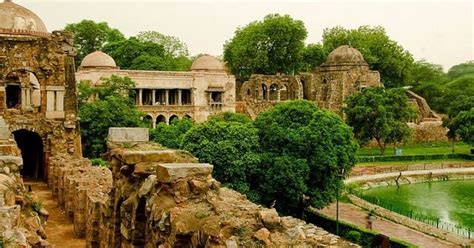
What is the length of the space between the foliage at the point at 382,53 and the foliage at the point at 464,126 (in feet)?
44.1

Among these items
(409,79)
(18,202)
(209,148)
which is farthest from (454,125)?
(18,202)

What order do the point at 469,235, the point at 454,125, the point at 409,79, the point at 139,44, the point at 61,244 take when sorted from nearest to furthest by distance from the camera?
the point at 61,244, the point at 469,235, the point at 454,125, the point at 139,44, the point at 409,79

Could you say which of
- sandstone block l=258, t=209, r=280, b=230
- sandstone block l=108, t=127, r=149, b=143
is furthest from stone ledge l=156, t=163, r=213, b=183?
sandstone block l=108, t=127, r=149, b=143

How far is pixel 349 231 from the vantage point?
1912cm

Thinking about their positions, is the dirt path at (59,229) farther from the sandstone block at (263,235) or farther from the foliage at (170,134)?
the foliage at (170,134)

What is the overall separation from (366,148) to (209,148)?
2397 centimetres

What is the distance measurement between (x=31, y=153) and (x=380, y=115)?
67.4 ft

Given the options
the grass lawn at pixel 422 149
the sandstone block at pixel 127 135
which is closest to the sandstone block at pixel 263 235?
the sandstone block at pixel 127 135

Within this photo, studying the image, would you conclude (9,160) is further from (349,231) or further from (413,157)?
(413,157)

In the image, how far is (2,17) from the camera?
23.3 m

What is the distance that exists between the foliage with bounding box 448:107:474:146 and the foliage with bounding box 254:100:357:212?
60.3ft

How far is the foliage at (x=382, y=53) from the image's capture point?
172 feet

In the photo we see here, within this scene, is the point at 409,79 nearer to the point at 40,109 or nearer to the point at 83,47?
the point at 83,47

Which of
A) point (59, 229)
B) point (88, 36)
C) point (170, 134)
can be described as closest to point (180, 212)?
point (59, 229)
